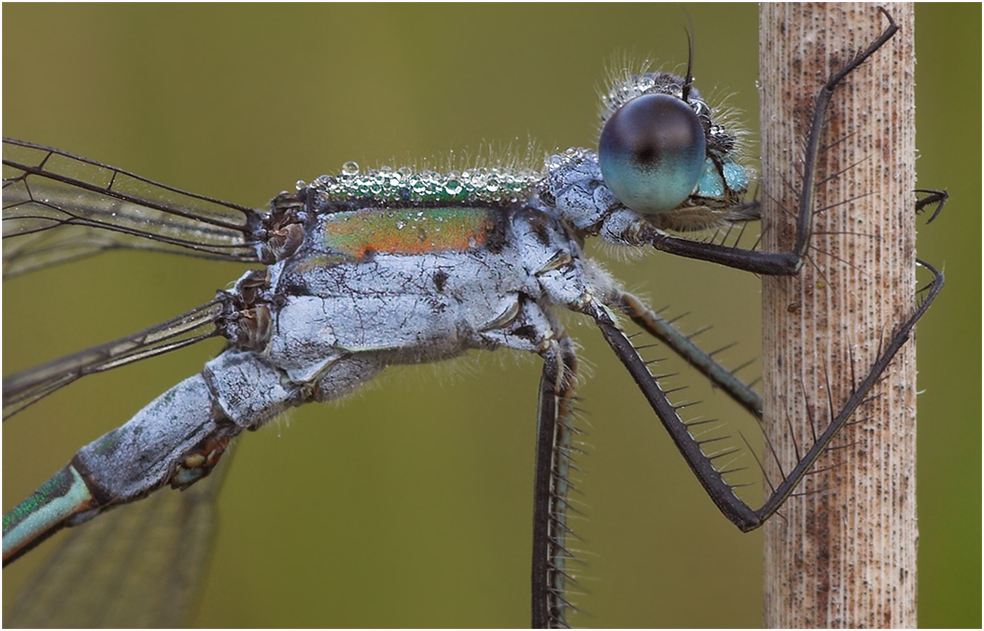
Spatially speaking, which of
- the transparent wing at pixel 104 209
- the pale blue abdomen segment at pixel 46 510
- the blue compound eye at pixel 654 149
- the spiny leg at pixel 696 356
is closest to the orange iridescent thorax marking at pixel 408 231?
the transparent wing at pixel 104 209

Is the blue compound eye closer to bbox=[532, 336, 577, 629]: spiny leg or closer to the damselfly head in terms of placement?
the damselfly head

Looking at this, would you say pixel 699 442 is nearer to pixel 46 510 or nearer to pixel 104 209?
pixel 104 209

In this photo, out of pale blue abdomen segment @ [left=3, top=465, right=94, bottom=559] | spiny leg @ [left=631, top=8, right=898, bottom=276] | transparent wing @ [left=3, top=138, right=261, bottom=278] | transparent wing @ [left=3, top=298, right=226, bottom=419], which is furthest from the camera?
pale blue abdomen segment @ [left=3, top=465, right=94, bottom=559]

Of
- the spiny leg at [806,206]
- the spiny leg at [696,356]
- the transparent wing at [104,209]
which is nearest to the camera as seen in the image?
the spiny leg at [806,206]

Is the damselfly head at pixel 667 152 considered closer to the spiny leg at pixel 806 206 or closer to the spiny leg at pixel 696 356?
the spiny leg at pixel 806 206

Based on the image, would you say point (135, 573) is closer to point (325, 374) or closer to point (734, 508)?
point (325, 374)

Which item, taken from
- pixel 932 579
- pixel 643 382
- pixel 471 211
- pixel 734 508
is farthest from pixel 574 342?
pixel 932 579

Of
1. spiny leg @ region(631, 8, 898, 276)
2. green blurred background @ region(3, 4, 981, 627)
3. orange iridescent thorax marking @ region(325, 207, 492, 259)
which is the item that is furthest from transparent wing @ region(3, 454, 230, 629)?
spiny leg @ region(631, 8, 898, 276)
